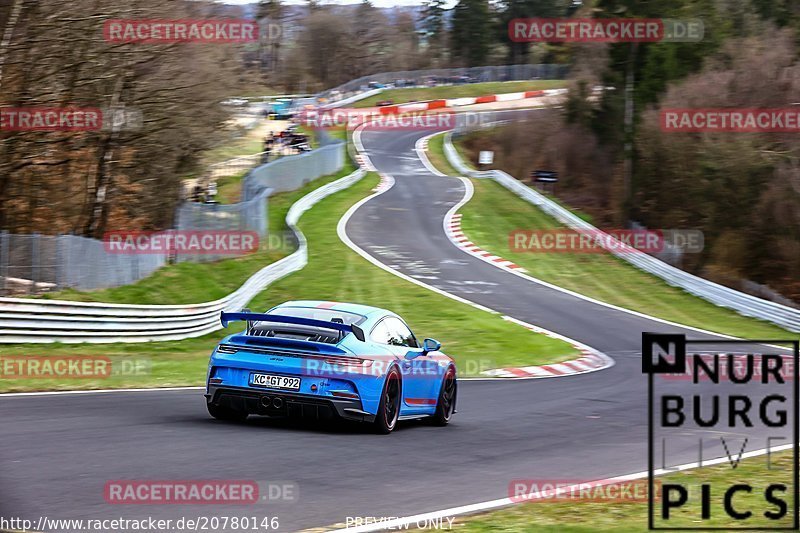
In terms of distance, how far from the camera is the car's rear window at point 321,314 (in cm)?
1055

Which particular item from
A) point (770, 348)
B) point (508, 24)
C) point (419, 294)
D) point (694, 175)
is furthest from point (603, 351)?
point (508, 24)

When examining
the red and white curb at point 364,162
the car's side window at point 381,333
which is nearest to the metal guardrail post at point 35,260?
the car's side window at point 381,333

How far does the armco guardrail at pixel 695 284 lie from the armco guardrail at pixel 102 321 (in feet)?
51.3

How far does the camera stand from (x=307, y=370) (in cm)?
977

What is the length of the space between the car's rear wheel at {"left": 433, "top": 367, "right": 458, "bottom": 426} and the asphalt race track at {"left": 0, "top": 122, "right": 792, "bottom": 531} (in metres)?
0.21

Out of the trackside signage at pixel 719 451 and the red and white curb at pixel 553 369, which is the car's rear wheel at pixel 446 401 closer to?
the trackside signage at pixel 719 451

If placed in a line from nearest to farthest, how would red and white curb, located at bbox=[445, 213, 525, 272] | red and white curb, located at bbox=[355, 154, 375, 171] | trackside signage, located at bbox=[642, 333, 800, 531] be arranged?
trackside signage, located at bbox=[642, 333, 800, 531] → red and white curb, located at bbox=[445, 213, 525, 272] → red and white curb, located at bbox=[355, 154, 375, 171]

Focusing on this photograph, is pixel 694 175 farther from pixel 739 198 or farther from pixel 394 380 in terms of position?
pixel 394 380

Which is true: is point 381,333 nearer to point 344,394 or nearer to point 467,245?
point 344,394

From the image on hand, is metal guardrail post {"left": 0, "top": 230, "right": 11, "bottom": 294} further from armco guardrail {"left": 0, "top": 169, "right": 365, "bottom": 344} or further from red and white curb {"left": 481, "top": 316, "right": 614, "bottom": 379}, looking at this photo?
red and white curb {"left": 481, "top": 316, "right": 614, "bottom": 379}

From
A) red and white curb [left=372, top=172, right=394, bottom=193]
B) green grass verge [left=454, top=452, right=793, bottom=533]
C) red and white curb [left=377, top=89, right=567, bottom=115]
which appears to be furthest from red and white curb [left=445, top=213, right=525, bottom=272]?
red and white curb [left=377, top=89, right=567, bottom=115]

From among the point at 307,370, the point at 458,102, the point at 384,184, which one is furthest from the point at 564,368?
the point at 458,102

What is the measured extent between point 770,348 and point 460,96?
7217cm

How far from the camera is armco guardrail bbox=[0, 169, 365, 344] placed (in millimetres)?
17594
